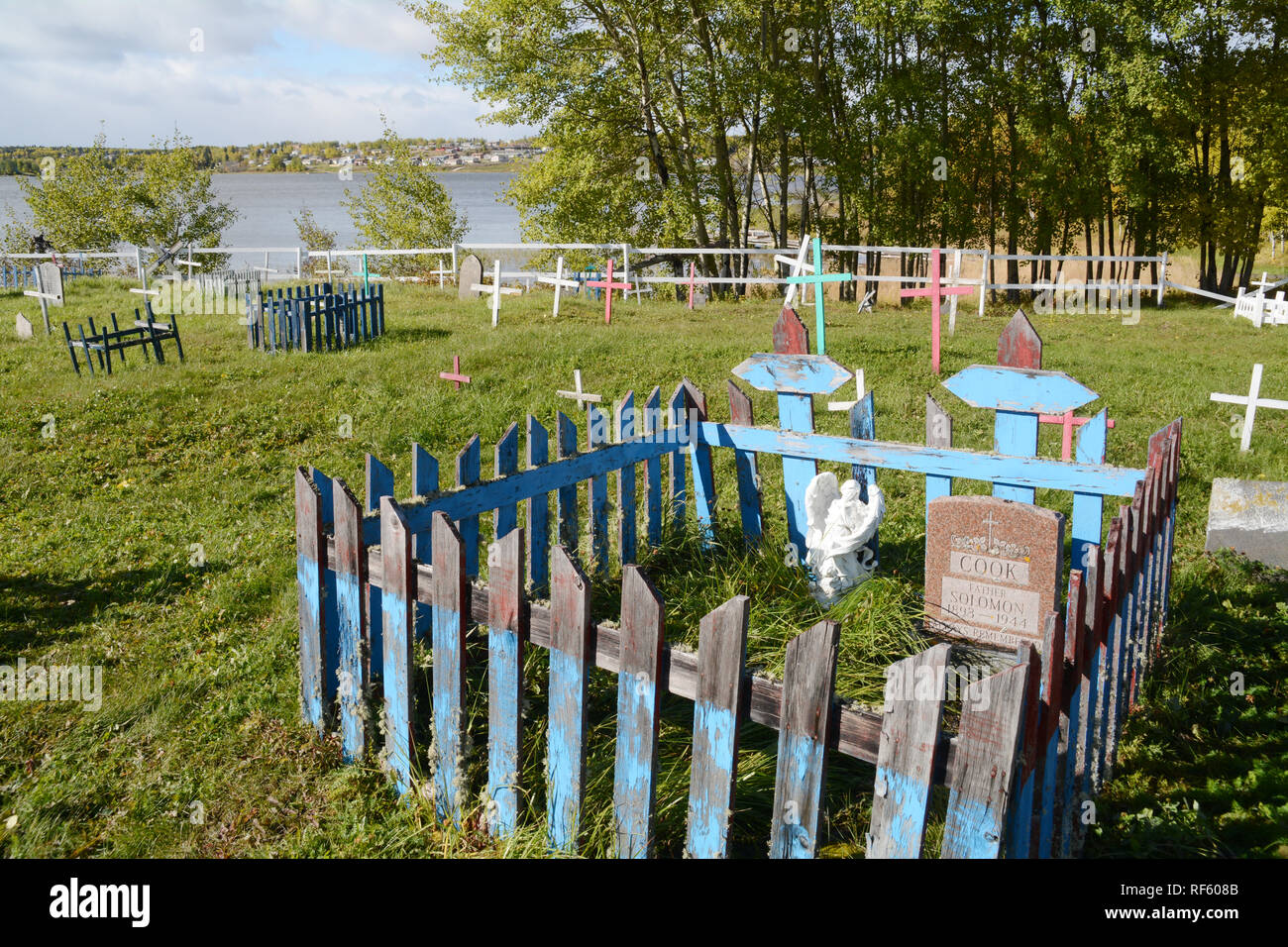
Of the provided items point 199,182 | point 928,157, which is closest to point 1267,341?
point 928,157

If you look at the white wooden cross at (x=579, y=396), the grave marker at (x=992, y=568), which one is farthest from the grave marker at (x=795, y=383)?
the white wooden cross at (x=579, y=396)

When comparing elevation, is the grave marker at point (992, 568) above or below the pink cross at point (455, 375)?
below

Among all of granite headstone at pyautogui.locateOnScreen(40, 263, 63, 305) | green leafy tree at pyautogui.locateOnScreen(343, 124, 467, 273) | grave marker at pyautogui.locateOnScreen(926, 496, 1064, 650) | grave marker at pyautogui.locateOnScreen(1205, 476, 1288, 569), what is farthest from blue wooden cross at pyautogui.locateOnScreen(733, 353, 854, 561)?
green leafy tree at pyautogui.locateOnScreen(343, 124, 467, 273)

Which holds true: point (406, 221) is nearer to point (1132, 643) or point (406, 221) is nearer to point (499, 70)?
point (499, 70)

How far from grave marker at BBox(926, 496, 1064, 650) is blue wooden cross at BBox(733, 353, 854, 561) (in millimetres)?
1147

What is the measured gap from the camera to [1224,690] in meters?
4.66

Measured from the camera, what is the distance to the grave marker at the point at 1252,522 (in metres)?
6.04

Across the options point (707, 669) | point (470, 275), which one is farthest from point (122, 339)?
point (707, 669)

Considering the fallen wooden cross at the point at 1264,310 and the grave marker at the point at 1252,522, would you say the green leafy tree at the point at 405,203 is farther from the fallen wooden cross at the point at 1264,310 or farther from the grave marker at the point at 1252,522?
the grave marker at the point at 1252,522

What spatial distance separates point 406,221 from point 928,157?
2560 cm

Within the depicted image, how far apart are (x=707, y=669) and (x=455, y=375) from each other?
331 inches

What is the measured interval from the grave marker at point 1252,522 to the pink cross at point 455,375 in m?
7.44

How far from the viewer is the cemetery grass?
362 centimetres

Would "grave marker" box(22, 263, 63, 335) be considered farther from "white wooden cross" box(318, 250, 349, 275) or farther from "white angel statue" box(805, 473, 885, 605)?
"white angel statue" box(805, 473, 885, 605)
